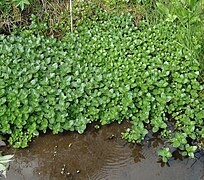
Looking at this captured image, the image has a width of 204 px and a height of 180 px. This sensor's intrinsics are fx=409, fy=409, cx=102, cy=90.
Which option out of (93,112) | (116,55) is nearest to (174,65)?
(116,55)

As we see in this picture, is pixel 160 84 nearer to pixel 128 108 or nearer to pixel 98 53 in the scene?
pixel 128 108

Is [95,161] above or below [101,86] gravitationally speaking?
below

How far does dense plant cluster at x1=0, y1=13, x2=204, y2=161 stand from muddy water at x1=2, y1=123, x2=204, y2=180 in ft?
0.39

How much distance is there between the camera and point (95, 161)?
3.76m

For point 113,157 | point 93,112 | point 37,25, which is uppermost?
point 37,25

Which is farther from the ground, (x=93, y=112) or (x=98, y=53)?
(x=98, y=53)

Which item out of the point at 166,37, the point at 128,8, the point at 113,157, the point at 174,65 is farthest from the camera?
the point at 128,8

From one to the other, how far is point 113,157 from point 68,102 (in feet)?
2.18

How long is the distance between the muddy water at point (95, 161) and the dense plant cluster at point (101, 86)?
118mm

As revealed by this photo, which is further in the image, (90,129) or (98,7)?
(98,7)

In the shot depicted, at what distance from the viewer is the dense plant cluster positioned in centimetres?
379

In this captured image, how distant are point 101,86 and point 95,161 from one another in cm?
73

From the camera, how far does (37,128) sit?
3.84m

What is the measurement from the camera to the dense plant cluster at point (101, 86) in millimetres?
3787
